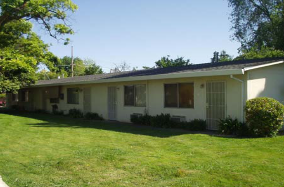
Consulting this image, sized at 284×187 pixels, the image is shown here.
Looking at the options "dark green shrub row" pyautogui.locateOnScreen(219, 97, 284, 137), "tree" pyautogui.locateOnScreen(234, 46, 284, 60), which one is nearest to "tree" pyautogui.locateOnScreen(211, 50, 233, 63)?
"tree" pyautogui.locateOnScreen(234, 46, 284, 60)

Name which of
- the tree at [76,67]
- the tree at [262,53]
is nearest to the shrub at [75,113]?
the tree at [262,53]

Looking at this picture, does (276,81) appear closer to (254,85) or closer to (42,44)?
(254,85)

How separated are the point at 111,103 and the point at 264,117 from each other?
29.2ft

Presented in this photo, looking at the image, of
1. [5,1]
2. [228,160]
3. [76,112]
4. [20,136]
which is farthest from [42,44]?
[228,160]

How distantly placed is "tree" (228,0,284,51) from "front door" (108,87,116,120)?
1538 cm

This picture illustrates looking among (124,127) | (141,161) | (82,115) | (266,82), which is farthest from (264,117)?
(82,115)

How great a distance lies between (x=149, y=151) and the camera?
289 inches

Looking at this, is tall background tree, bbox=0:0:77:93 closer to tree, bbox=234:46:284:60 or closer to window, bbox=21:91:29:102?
window, bbox=21:91:29:102

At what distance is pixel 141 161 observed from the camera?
20.4 feet

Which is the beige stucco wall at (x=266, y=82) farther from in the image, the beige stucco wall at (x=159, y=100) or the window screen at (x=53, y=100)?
the window screen at (x=53, y=100)

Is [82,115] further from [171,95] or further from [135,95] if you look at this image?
[171,95]

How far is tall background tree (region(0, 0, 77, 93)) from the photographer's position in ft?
55.2

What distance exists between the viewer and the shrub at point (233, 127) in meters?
9.81

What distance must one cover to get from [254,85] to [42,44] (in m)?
14.9
